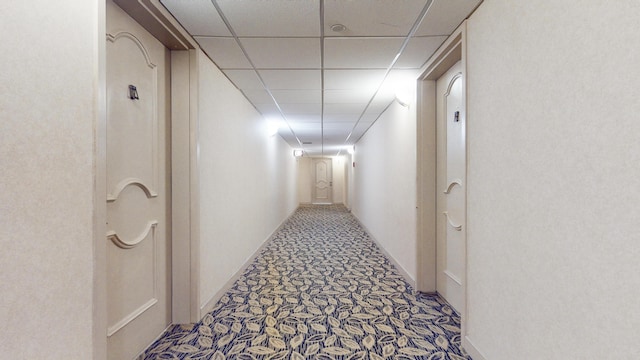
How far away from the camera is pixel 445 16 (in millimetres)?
2027

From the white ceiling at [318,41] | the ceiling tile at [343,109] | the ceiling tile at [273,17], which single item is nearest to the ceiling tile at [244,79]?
the white ceiling at [318,41]

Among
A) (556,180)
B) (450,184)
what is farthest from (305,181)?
(556,180)

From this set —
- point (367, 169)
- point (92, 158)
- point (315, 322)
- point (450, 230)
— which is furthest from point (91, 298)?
point (367, 169)

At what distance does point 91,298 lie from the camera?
131 cm

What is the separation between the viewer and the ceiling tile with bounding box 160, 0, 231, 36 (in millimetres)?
1881

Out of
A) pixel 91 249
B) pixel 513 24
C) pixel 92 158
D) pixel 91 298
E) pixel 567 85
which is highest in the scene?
pixel 513 24

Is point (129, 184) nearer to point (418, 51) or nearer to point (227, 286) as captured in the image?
point (227, 286)

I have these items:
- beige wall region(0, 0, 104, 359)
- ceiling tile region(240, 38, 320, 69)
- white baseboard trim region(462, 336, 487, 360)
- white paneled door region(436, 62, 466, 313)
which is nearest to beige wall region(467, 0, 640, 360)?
white baseboard trim region(462, 336, 487, 360)

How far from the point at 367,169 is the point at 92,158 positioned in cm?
582

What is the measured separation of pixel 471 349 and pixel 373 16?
2.34m

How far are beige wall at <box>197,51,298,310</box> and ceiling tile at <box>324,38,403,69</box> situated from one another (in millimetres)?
1119

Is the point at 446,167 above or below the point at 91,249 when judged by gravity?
above

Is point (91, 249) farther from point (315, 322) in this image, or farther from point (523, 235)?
point (523, 235)

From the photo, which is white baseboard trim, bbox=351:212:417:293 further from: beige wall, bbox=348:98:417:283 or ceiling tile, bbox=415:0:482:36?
ceiling tile, bbox=415:0:482:36
